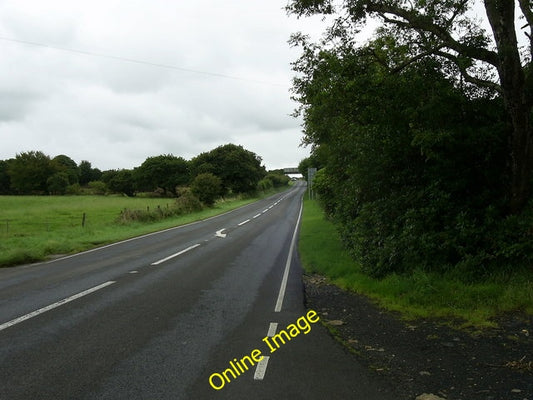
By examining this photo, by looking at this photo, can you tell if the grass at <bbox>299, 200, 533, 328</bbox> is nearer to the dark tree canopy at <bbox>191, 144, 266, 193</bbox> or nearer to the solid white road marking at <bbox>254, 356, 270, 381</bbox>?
the solid white road marking at <bbox>254, 356, 270, 381</bbox>

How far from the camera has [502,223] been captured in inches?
297

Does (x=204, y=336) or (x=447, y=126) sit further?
(x=447, y=126)

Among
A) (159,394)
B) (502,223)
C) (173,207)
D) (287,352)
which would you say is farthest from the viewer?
(173,207)

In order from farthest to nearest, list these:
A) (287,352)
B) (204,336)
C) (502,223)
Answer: (502,223) → (204,336) → (287,352)

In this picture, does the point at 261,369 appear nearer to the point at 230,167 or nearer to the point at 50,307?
the point at 50,307

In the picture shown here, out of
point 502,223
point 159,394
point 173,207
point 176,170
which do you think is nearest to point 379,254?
point 502,223

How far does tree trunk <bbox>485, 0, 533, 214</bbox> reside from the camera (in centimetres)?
719

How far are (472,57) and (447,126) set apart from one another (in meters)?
1.40

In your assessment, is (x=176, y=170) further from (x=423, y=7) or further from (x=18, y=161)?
(x=423, y=7)

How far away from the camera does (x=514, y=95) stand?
7367mm

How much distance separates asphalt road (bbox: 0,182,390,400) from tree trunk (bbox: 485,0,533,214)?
497 cm

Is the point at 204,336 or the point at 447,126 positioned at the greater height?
the point at 447,126

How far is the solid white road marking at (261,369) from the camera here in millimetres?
4357

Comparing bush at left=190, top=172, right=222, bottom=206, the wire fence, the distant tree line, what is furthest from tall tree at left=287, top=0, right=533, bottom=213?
the distant tree line
